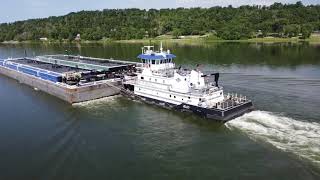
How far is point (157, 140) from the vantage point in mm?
33625

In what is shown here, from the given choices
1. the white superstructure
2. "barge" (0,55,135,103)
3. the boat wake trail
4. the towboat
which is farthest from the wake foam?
the boat wake trail

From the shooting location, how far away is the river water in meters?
27.5

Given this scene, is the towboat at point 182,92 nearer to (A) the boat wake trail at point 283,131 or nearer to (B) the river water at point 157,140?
(B) the river water at point 157,140

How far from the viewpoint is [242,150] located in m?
30.5

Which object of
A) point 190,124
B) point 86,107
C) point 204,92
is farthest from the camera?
point 86,107

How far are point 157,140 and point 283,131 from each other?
12.6 meters

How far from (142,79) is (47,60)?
144ft

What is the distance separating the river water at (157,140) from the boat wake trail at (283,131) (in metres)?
0.08

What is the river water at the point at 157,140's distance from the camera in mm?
27484

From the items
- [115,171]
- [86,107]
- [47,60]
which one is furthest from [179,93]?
[47,60]

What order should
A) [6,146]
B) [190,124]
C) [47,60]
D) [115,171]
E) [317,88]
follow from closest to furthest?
[115,171] < [6,146] < [190,124] < [317,88] < [47,60]

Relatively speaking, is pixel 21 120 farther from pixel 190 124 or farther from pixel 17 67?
pixel 17 67

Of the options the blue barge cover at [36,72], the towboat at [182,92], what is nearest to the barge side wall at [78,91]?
the blue barge cover at [36,72]

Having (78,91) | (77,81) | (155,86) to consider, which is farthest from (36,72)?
(155,86)
